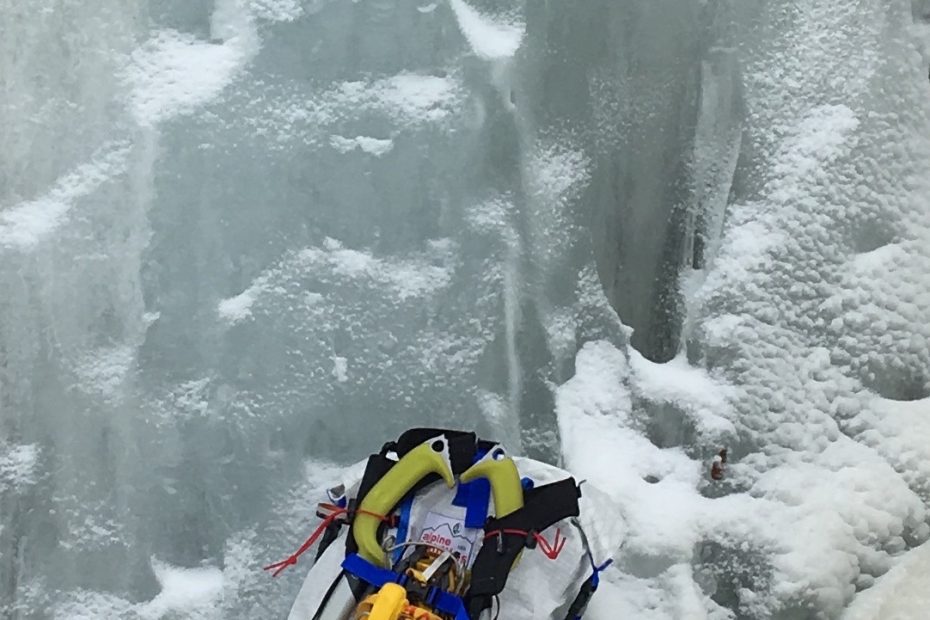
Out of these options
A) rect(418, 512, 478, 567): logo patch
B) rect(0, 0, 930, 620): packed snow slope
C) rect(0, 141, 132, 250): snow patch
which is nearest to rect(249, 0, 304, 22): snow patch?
rect(0, 0, 930, 620): packed snow slope

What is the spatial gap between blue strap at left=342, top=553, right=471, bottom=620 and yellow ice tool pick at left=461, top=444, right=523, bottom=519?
11cm

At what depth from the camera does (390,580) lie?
1083 millimetres

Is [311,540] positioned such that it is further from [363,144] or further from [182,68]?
[182,68]

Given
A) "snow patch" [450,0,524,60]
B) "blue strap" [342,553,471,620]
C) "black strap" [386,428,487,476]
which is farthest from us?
"snow patch" [450,0,524,60]

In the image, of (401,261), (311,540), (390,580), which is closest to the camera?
(390,580)

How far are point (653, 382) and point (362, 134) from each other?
53 cm

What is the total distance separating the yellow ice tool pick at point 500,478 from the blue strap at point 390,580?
4.4 inches

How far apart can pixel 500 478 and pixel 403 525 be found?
0.45 feet

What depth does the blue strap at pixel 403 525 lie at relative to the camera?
113cm

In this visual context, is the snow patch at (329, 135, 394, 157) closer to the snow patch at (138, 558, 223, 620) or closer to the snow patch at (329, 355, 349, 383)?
the snow patch at (329, 355, 349, 383)

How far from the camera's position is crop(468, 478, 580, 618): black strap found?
1061 millimetres

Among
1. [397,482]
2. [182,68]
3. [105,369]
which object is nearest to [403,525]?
[397,482]

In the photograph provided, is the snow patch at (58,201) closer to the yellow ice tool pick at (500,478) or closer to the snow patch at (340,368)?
the snow patch at (340,368)

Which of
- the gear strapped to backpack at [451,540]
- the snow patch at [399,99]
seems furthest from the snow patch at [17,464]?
the snow patch at [399,99]
